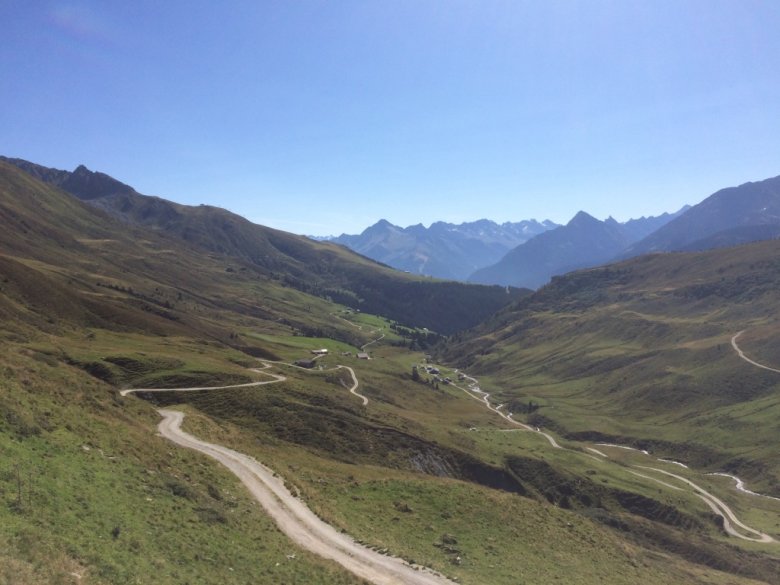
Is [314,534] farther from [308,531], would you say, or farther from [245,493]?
[245,493]

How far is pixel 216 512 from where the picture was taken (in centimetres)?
3806

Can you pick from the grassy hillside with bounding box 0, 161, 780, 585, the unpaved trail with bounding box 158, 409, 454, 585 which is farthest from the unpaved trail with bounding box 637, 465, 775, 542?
the unpaved trail with bounding box 158, 409, 454, 585

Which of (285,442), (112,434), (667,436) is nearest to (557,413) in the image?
(667,436)

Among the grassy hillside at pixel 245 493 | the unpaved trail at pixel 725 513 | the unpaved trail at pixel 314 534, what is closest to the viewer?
the grassy hillside at pixel 245 493

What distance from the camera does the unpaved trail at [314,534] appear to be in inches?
1480

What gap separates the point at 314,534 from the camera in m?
41.0

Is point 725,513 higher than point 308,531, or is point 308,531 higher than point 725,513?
point 308,531

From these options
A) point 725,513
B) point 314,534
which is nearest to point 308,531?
point 314,534

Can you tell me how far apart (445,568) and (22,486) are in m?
29.4

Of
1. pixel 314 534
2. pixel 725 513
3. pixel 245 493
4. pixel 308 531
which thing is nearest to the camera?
pixel 314 534

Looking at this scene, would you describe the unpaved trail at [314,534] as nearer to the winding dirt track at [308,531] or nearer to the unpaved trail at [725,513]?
the winding dirt track at [308,531]

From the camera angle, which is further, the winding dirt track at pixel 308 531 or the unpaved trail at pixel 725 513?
the unpaved trail at pixel 725 513

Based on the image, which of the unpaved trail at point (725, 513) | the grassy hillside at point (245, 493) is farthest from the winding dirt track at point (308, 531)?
the unpaved trail at point (725, 513)

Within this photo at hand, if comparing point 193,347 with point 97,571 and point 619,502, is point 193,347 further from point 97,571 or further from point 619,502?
point 97,571
